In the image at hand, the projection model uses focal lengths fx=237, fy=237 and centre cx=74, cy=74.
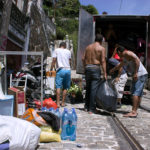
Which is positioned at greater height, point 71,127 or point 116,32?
point 116,32

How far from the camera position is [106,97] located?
5.77m

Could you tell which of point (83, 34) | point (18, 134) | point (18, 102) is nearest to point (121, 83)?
point (83, 34)

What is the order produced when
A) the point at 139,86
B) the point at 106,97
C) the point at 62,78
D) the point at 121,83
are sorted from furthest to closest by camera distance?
the point at 121,83 → the point at 62,78 → the point at 106,97 → the point at 139,86

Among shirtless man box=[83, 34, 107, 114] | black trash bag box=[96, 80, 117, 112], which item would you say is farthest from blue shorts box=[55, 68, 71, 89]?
black trash bag box=[96, 80, 117, 112]

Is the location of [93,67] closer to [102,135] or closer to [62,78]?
[62,78]

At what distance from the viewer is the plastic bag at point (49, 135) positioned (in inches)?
134

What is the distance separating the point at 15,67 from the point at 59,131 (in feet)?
33.4

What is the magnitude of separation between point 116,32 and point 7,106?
7.62 m

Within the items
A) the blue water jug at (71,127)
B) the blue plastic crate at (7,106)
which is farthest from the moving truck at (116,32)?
the blue plastic crate at (7,106)

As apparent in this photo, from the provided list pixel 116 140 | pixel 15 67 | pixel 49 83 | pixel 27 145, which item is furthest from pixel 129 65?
pixel 15 67

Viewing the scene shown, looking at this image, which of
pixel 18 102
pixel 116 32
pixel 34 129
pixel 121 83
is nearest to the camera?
pixel 34 129

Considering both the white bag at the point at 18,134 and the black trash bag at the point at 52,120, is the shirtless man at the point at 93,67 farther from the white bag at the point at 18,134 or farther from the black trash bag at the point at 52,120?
the white bag at the point at 18,134

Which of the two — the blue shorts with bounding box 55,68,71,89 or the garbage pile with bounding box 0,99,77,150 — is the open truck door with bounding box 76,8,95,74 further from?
the garbage pile with bounding box 0,99,77,150

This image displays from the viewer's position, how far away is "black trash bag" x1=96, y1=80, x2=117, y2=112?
575 cm
